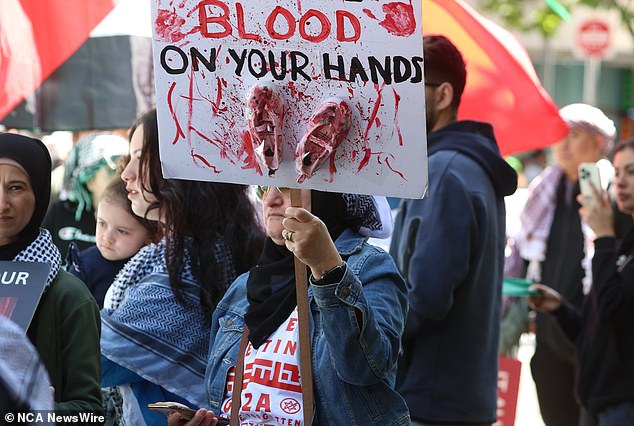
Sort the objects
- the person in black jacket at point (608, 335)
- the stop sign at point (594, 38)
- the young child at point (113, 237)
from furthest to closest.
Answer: the stop sign at point (594, 38) < the person in black jacket at point (608, 335) < the young child at point (113, 237)

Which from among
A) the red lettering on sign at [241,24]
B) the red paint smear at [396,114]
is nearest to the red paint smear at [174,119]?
the red lettering on sign at [241,24]

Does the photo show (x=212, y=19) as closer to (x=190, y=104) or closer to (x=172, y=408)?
(x=190, y=104)

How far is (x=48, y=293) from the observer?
283 cm

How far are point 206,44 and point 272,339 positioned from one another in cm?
79

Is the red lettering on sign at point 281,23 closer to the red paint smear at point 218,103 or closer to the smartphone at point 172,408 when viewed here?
the red paint smear at point 218,103

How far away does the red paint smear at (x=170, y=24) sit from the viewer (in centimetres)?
279

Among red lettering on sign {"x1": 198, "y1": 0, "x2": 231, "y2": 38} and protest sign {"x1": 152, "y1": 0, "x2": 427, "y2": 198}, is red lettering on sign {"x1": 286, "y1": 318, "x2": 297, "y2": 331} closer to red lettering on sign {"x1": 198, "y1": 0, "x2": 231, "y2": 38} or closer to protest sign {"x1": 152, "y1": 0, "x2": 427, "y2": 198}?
protest sign {"x1": 152, "y1": 0, "x2": 427, "y2": 198}

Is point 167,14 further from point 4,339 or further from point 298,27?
point 4,339

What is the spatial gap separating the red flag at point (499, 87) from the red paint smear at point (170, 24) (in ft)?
8.82

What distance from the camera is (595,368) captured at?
4.46 meters

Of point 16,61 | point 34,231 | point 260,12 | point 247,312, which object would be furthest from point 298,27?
point 16,61

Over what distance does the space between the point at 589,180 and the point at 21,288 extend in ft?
9.75

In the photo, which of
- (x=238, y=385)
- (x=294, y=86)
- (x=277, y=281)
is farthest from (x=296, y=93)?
(x=238, y=385)

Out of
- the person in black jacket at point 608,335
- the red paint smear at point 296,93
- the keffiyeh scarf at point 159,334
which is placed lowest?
the person in black jacket at point 608,335
